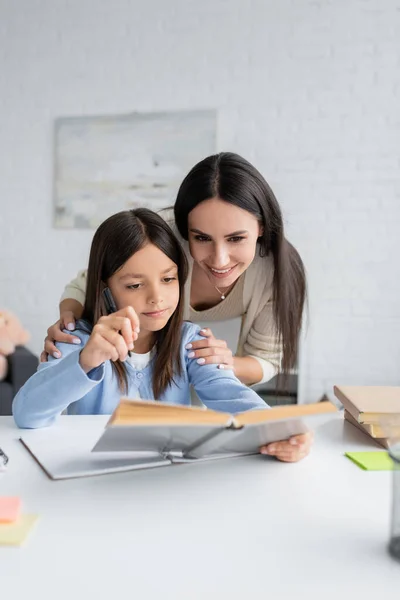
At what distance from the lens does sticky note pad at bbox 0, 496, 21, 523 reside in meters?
0.66

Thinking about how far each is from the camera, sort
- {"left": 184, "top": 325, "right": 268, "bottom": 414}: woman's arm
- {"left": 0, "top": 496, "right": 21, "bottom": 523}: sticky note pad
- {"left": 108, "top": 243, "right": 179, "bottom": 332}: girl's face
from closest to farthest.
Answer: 1. {"left": 0, "top": 496, "right": 21, "bottom": 523}: sticky note pad
2. {"left": 184, "top": 325, "right": 268, "bottom": 414}: woman's arm
3. {"left": 108, "top": 243, "right": 179, "bottom": 332}: girl's face

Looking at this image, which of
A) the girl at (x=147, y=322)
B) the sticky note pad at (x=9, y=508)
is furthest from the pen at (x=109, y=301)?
the sticky note pad at (x=9, y=508)

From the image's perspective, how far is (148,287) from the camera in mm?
1233

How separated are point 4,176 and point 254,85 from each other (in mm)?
1452

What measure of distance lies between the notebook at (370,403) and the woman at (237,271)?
261 mm

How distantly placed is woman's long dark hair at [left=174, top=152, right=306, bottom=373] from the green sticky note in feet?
2.10

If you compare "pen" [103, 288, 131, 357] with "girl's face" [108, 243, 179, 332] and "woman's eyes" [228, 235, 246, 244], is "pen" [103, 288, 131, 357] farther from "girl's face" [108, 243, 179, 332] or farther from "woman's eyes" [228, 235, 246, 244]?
"woman's eyes" [228, 235, 246, 244]

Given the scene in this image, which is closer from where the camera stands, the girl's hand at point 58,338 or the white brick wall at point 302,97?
the girl's hand at point 58,338

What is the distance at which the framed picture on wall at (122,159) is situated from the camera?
3.25 meters

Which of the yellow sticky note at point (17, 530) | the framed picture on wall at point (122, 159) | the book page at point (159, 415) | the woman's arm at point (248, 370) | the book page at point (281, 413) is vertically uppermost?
the framed picture on wall at point (122, 159)

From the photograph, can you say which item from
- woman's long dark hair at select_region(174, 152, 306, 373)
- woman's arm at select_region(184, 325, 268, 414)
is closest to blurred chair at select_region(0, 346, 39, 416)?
woman's long dark hair at select_region(174, 152, 306, 373)

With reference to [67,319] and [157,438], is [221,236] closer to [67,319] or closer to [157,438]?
[67,319]

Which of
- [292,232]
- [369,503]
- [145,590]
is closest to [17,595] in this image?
[145,590]

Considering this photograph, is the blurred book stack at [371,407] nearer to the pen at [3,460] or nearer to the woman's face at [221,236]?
the woman's face at [221,236]
